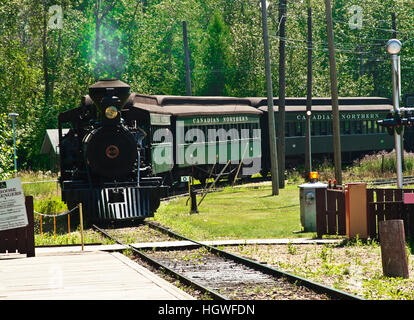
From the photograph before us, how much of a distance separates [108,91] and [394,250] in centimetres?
1050

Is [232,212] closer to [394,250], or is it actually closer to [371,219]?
[371,219]

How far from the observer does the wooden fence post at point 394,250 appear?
1193cm

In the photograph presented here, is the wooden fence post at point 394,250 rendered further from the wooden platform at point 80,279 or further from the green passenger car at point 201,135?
the green passenger car at point 201,135

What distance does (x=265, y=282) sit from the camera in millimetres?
11828

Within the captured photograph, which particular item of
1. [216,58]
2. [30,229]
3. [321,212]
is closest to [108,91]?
[30,229]

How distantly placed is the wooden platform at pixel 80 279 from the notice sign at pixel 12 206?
699mm

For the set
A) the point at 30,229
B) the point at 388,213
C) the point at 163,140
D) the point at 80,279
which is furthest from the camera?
the point at 163,140

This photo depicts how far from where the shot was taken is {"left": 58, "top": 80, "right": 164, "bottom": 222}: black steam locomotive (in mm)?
20312

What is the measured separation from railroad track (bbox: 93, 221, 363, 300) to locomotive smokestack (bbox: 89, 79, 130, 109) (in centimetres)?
553

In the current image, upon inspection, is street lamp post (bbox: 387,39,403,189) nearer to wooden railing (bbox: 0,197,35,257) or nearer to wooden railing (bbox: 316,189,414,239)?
wooden railing (bbox: 316,189,414,239)

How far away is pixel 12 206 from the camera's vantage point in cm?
1407

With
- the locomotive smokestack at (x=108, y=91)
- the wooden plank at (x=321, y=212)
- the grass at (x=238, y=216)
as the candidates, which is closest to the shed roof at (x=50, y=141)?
the grass at (x=238, y=216)

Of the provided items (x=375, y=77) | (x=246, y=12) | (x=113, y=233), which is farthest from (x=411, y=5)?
(x=113, y=233)

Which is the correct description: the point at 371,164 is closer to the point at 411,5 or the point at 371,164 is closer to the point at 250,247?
the point at 250,247
